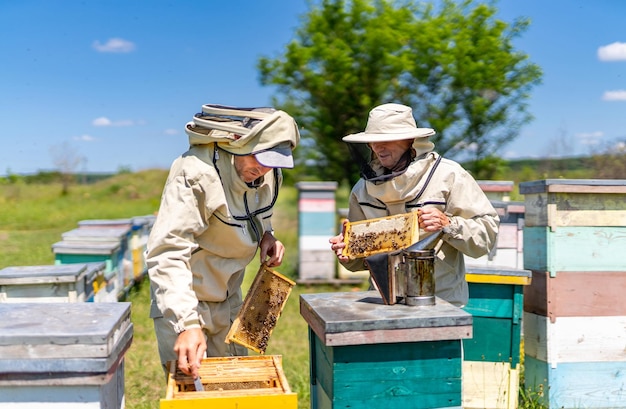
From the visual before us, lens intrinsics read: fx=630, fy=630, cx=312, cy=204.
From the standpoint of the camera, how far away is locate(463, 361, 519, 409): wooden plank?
372 centimetres

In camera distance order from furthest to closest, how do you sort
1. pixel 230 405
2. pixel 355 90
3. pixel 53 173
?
1. pixel 53 173
2. pixel 355 90
3. pixel 230 405

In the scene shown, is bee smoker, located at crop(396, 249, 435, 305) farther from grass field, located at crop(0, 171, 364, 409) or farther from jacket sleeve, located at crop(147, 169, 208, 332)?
grass field, located at crop(0, 171, 364, 409)

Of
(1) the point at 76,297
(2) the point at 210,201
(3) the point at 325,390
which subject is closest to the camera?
(3) the point at 325,390

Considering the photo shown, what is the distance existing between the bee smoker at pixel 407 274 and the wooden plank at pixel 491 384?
1637 mm

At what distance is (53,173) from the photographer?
25.9m

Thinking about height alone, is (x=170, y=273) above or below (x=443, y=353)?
above

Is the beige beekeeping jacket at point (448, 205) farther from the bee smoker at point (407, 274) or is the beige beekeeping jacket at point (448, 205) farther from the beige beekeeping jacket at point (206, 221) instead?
the beige beekeeping jacket at point (206, 221)

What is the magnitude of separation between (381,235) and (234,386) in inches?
32.1

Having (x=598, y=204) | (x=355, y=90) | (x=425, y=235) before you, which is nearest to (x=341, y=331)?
(x=425, y=235)

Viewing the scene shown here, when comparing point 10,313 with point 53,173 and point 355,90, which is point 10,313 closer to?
point 355,90

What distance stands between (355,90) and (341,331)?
549 inches

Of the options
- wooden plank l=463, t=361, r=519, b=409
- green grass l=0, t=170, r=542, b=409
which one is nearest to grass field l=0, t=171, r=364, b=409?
green grass l=0, t=170, r=542, b=409

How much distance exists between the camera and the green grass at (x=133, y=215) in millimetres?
4930

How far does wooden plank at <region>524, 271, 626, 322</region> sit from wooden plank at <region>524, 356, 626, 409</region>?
29 centimetres
